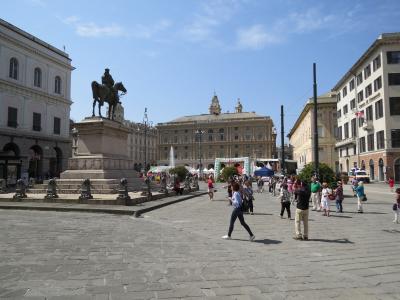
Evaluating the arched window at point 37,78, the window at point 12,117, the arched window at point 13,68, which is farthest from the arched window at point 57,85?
the window at point 12,117

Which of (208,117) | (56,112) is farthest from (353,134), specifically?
(208,117)

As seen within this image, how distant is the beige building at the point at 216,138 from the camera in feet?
374

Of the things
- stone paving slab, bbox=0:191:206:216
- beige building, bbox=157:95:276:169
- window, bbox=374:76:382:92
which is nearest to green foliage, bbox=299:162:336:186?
stone paving slab, bbox=0:191:206:216

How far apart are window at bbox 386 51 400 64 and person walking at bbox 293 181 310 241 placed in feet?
140

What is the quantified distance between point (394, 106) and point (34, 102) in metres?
43.0

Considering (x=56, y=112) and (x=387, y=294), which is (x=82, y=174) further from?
(x=56, y=112)

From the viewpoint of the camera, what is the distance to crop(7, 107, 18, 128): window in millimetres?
38312

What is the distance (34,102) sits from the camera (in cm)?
4203

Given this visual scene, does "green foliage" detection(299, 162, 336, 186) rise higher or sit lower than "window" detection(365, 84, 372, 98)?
lower

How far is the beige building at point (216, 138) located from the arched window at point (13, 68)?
2939 inches

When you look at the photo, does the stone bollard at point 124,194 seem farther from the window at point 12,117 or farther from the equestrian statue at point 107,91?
the window at point 12,117

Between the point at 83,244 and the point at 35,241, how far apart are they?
120 centimetres

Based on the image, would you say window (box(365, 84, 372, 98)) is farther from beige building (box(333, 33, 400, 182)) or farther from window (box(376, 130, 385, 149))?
window (box(376, 130, 385, 149))

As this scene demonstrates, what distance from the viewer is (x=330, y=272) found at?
6.29 meters
